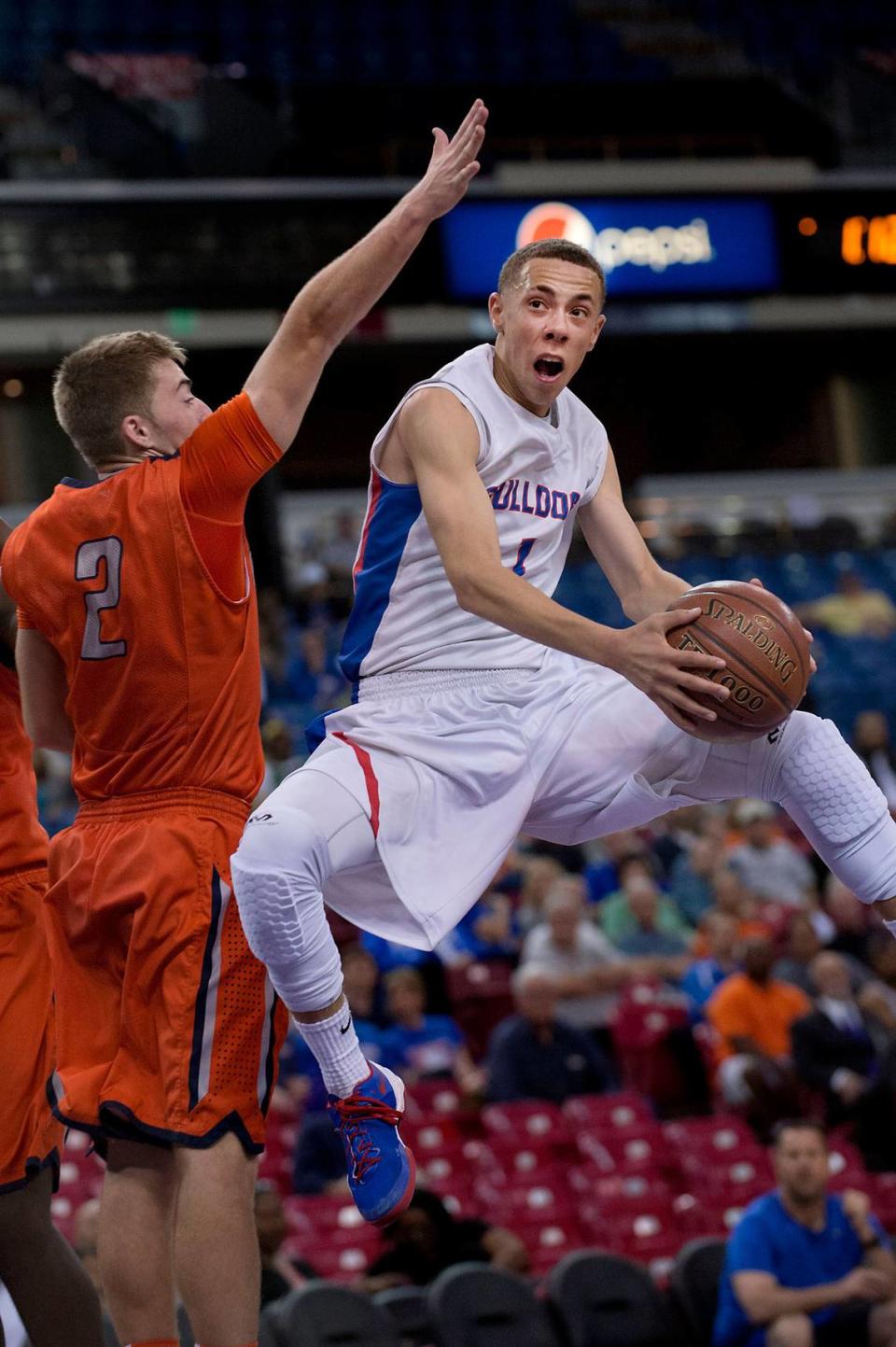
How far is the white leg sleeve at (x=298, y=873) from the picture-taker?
373 cm

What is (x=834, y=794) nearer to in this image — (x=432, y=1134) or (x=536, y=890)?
(x=432, y=1134)

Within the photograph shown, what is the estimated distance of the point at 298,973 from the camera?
12.6ft

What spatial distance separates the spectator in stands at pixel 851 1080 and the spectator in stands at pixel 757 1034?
5.0 inches

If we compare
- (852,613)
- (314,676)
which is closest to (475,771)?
(314,676)

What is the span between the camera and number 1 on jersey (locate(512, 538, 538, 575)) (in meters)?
4.29

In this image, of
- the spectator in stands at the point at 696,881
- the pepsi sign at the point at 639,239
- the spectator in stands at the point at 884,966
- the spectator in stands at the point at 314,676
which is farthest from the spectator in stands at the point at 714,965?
the pepsi sign at the point at 639,239

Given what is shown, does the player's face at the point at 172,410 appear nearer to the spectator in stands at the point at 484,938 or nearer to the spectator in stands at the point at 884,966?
the spectator in stands at the point at 484,938

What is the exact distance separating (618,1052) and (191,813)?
7.24 m

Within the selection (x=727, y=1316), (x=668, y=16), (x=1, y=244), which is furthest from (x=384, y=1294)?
(x=668, y=16)

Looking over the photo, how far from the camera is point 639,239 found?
17969 millimetres

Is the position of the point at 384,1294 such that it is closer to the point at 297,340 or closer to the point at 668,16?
the point at 297,340

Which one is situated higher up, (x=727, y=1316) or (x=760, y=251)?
(x=760, y=251)

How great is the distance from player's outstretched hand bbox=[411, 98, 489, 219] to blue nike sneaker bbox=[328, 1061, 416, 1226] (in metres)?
2.00

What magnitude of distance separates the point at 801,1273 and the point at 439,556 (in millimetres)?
5085
